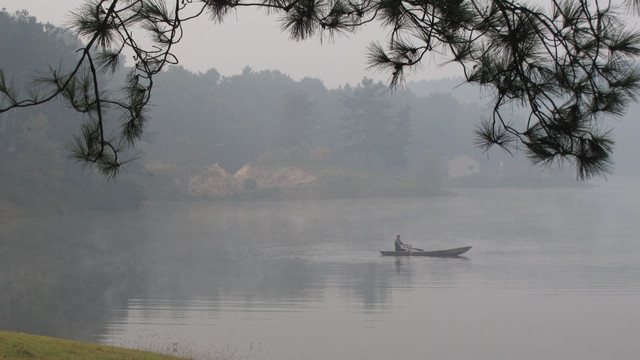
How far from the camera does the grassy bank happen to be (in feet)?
17.6

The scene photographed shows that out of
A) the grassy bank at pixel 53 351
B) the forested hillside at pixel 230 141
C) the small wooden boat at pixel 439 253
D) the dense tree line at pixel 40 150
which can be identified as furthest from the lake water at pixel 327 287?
the forested hillside at pixel 230 141

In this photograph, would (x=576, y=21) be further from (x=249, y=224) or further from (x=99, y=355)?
(x=249, y=224)

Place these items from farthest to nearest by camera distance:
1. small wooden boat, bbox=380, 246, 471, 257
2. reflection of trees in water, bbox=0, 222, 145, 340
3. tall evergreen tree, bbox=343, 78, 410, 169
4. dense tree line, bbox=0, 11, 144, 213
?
tall evergreen tree, bbox=343, 78, 410, 169
dense tree line, bbox=0, 11, 144, 213
small wooden boat, bbox=380, 246, 471, 257
reflection of trees in water, bbox=0, 222, 145, 340

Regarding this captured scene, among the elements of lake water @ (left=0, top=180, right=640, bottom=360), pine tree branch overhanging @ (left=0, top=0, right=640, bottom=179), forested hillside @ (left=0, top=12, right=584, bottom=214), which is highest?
forested hillside @ (left=0, top=12, right=584, bottom=214)

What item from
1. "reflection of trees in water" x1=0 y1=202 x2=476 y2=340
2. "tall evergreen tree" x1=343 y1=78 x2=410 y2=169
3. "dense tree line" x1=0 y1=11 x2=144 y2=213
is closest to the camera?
"reflection of trees in water" x1=0 y1=202 x2=476 y2=340

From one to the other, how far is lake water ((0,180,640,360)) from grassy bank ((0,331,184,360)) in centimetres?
271

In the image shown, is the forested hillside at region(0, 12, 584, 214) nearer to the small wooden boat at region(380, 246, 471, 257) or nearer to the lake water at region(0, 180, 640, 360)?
the lake water at region(0, 180, 640, 360)

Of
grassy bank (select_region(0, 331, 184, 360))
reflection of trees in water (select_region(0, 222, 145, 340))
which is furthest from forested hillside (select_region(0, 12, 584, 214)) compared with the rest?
grassy bank (select_region(0, 331, 184, 360))

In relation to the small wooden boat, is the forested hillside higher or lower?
higher


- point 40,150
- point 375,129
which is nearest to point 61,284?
point 40,150

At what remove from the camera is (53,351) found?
5.71 metres

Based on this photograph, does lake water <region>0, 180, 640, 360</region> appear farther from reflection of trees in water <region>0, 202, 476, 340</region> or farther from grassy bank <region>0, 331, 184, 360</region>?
grassy bank <region>0, 331, 184, 360</region>

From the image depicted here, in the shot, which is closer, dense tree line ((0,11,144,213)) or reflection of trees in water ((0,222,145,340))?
reflection of trees in water ((0,222,145,340))

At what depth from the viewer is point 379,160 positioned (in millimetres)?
60719
